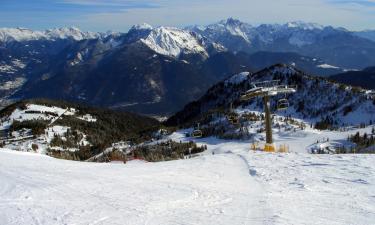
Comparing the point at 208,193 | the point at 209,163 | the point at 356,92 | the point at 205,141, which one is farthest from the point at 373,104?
the point at 208,193

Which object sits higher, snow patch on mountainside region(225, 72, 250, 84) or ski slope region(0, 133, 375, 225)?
snow patch on mountainside region(225, 72, 250, 84)

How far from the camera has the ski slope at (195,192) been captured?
1405 cm

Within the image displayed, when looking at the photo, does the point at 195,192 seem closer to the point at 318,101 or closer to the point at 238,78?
the point at 318,101

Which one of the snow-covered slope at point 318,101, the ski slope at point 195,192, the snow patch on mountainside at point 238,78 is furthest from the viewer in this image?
the snow patch on mountainside at point 238,78

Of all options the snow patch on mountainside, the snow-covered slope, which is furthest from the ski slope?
the snow patch on mountainside

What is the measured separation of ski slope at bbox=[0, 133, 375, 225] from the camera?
14.0 m

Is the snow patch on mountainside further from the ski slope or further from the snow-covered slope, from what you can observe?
the ski slope

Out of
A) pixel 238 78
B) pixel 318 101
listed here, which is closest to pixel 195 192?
pixel 318 101

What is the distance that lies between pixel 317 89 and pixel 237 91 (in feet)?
109

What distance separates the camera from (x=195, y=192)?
57.0 feet

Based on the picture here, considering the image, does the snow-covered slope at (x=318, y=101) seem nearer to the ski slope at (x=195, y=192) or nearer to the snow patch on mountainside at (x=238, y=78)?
the snow patch on mountainside at (x=238, y=78)

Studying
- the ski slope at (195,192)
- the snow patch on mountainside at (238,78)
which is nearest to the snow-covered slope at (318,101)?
the snow patch on mountainside at (238,78)

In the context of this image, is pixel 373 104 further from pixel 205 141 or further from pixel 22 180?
A: pixel 22 180

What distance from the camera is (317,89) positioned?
4139 inches
